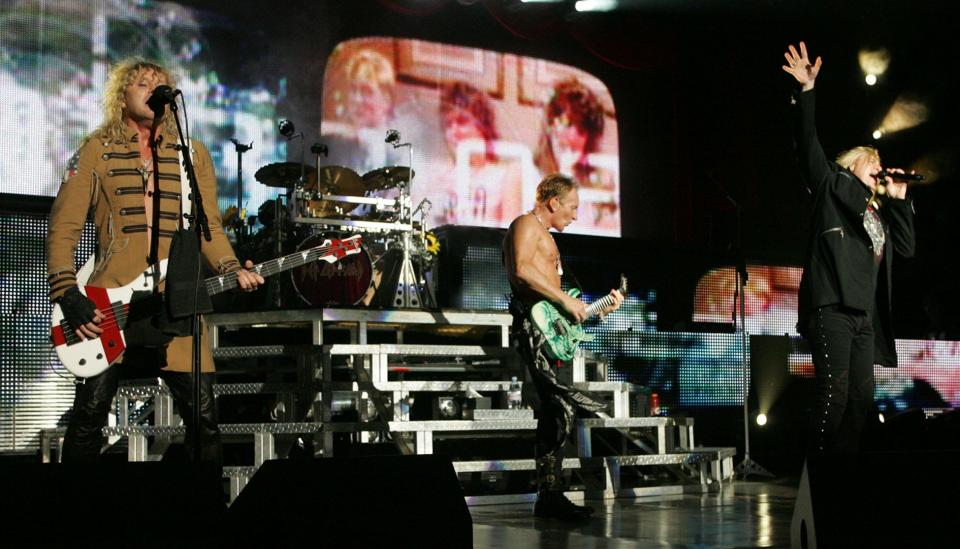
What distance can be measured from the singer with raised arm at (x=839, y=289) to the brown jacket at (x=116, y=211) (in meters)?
2.43

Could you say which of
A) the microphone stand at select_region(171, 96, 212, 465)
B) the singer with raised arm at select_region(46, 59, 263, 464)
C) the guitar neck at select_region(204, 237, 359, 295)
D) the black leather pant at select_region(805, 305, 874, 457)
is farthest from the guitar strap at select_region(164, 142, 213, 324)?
the black leather pant at select_region(805, 305, 874, 457)

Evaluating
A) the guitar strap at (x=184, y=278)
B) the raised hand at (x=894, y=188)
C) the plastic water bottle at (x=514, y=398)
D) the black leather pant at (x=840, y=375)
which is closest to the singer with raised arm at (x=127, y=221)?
the guitar strap at (x=184, y=278)

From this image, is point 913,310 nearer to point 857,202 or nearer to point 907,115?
point 907,115

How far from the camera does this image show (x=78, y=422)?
3732 millimetres

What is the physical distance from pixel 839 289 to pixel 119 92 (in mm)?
2926

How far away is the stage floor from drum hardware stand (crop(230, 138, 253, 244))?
412 centimetres

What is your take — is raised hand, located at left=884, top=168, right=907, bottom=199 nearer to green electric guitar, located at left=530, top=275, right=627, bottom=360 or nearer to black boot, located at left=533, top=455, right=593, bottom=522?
green electric guitar, located at left=530, top=275, right=627, bottom=360

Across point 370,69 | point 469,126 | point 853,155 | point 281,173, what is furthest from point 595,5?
point 853,155

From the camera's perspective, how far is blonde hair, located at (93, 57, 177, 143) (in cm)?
395

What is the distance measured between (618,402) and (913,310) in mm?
5184

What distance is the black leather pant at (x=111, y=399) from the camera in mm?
3732

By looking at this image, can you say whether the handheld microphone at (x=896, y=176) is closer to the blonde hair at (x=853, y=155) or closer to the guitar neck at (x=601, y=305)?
the blonde hair at (x=853, y=155)

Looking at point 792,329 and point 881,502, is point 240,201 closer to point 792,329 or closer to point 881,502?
point 792,329

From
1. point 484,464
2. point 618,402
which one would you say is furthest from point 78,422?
point 618,402
